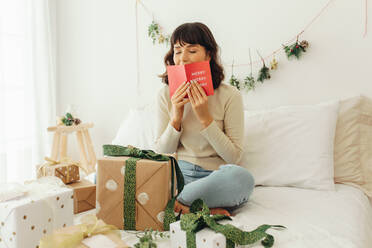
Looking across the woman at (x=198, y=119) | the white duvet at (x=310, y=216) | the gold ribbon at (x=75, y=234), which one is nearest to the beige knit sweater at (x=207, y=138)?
the woman at (x=198, y=119)

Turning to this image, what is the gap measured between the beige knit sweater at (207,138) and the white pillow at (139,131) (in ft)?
1.08

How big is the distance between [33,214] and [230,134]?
790mm

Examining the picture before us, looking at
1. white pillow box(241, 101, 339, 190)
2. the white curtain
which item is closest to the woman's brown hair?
white pillow box(241, 101, 339, 190)

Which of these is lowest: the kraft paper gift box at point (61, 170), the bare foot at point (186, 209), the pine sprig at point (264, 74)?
the bare foot at point (186, 209)

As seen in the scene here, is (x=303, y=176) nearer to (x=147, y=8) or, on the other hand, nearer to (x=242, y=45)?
(x=242, y=45)

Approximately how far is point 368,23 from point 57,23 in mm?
2123

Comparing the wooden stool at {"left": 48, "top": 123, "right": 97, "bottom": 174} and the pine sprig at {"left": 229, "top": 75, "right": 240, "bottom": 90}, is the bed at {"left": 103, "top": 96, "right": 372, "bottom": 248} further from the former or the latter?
the wooden stool at {"left": 48, "top": 123, "right": 97, "bottom": 174}

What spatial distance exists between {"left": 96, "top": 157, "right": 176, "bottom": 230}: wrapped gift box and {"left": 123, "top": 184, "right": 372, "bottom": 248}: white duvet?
67 millimetres

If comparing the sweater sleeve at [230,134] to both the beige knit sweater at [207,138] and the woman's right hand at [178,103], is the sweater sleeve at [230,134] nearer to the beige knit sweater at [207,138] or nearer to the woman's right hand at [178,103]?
the beige knit sweater at [207,138]

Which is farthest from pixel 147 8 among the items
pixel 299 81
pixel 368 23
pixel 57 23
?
pixel 368 23

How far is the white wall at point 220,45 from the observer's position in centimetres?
147

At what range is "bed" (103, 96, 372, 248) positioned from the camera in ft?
3.54

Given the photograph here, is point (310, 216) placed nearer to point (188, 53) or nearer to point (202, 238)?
point (202, 238)

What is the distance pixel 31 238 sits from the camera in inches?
28.6
